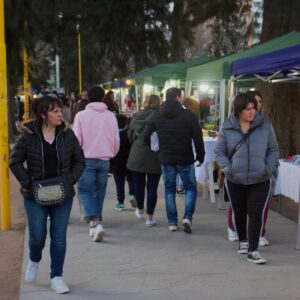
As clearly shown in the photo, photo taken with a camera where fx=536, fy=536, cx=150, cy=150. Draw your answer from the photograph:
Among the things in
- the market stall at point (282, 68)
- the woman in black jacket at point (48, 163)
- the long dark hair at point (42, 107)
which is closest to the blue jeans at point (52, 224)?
the woman in black jacket at point (48, 163)

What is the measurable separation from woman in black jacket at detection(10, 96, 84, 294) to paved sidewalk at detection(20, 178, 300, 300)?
42 centimetres

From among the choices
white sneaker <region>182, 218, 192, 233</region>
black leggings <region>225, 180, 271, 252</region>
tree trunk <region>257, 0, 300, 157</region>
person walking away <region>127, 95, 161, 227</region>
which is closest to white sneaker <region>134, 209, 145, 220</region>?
person walking away <region>127, 95, 161, 227</region>

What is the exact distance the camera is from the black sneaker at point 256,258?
5.12 meters

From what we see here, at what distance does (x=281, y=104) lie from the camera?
36.6 ft

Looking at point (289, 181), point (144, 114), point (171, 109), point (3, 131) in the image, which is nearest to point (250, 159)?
point (171, 109)

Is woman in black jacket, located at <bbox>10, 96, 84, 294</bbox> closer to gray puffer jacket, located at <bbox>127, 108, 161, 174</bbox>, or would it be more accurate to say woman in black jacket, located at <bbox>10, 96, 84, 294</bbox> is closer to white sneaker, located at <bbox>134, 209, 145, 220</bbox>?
gray puffer jacket, located at <bbox>127, 108, 161, 174</bbox>

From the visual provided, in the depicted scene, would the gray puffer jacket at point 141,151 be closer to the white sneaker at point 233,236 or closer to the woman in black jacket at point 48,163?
the white sneaker at point 233,236

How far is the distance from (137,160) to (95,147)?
900 mm

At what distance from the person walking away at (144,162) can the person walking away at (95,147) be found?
60 cm

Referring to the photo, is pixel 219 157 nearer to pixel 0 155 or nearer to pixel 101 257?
pixel 101 257

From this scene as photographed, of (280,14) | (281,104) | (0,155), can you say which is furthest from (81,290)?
(280,14)

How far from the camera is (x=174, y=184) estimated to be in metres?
6.38

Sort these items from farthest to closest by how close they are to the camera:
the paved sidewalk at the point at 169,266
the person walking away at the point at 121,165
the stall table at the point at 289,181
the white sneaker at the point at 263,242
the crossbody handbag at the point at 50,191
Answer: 1. the person walking away at the point at 121,165
2. the stall table at the point at 289,181
3. the white sneaker at the point at 263,242
4. the paved sidewalk at the point at 169,266
5. the crossbody handbag at the point at 50,191

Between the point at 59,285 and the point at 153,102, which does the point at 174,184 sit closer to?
the point at 153,102
